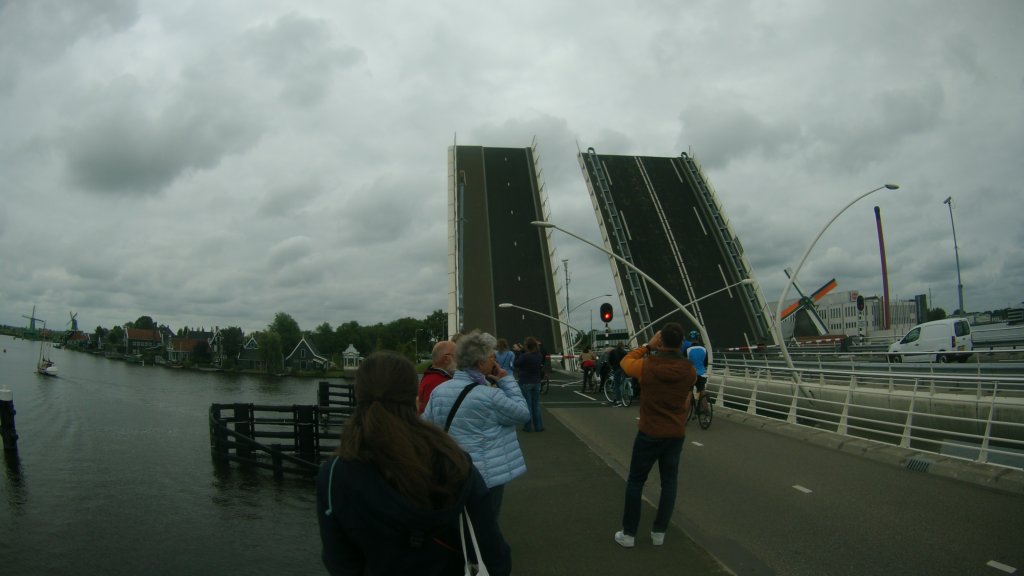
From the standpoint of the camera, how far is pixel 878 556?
3.98m

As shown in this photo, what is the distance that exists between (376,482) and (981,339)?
99.3 ft

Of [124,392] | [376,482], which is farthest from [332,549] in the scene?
[124,392]

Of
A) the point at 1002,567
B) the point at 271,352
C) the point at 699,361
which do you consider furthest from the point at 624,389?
the point at 271,352

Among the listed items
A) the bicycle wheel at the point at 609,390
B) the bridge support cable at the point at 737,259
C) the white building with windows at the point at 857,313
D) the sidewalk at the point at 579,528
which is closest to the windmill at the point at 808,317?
the white building with windows at the point at 857,313

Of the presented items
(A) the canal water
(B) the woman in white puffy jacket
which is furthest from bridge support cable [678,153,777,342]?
(B) the woman in white puffy jacket

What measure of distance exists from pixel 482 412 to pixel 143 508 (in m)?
13.5

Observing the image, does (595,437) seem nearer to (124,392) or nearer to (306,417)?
(306,417)

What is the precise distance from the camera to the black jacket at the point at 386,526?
5.46ft

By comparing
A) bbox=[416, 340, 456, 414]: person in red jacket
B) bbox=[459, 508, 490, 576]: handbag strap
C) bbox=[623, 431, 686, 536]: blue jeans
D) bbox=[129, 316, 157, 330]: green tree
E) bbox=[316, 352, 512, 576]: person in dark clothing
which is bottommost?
bbox=[623, 431, 686, 536]: blue jeans

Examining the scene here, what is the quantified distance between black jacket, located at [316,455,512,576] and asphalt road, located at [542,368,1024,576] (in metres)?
2.67

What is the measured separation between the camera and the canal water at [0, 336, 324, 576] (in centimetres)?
954

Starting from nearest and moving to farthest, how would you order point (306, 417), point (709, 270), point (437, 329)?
point (306, 417), point (709, 270), point (437, 329)

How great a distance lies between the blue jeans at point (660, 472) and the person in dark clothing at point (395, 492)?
2498 mm

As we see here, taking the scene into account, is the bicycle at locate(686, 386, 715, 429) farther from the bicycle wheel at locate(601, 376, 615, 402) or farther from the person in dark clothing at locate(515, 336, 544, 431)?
the bicycle wheel at locate(601, 376, 615, 402)
